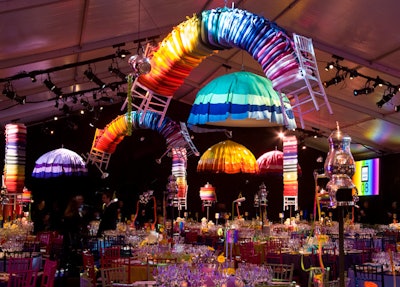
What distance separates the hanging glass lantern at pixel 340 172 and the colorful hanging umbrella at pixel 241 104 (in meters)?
2.57

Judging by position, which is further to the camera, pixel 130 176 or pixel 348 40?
pixel 130 176

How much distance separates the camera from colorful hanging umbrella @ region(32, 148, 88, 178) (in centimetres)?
1697

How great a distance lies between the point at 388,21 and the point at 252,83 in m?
3.93

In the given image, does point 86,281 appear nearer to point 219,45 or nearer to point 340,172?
point 219,45

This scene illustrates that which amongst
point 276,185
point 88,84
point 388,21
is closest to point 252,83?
point 388,21

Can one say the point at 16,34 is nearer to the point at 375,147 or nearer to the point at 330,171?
the point at 330,171

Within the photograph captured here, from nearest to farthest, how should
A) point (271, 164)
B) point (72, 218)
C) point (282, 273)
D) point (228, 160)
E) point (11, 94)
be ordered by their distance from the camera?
point (282, 273) < point (72, 218) < point (11, 94) < point (228, 160) < point (271, 164)

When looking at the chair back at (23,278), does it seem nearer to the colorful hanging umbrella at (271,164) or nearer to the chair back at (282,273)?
the chair back at (282,273)

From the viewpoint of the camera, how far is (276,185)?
22219 mm

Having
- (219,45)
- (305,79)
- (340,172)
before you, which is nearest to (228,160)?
(219,45)

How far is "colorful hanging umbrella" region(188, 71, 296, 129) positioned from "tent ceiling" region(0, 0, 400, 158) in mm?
1301

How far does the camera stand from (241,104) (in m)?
5.48

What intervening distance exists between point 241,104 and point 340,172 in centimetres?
295

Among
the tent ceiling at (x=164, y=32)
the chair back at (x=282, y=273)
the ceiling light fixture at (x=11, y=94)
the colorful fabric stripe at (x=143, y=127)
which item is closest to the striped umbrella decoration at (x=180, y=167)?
the colorful fabric stripe at (x=143, y=127)
